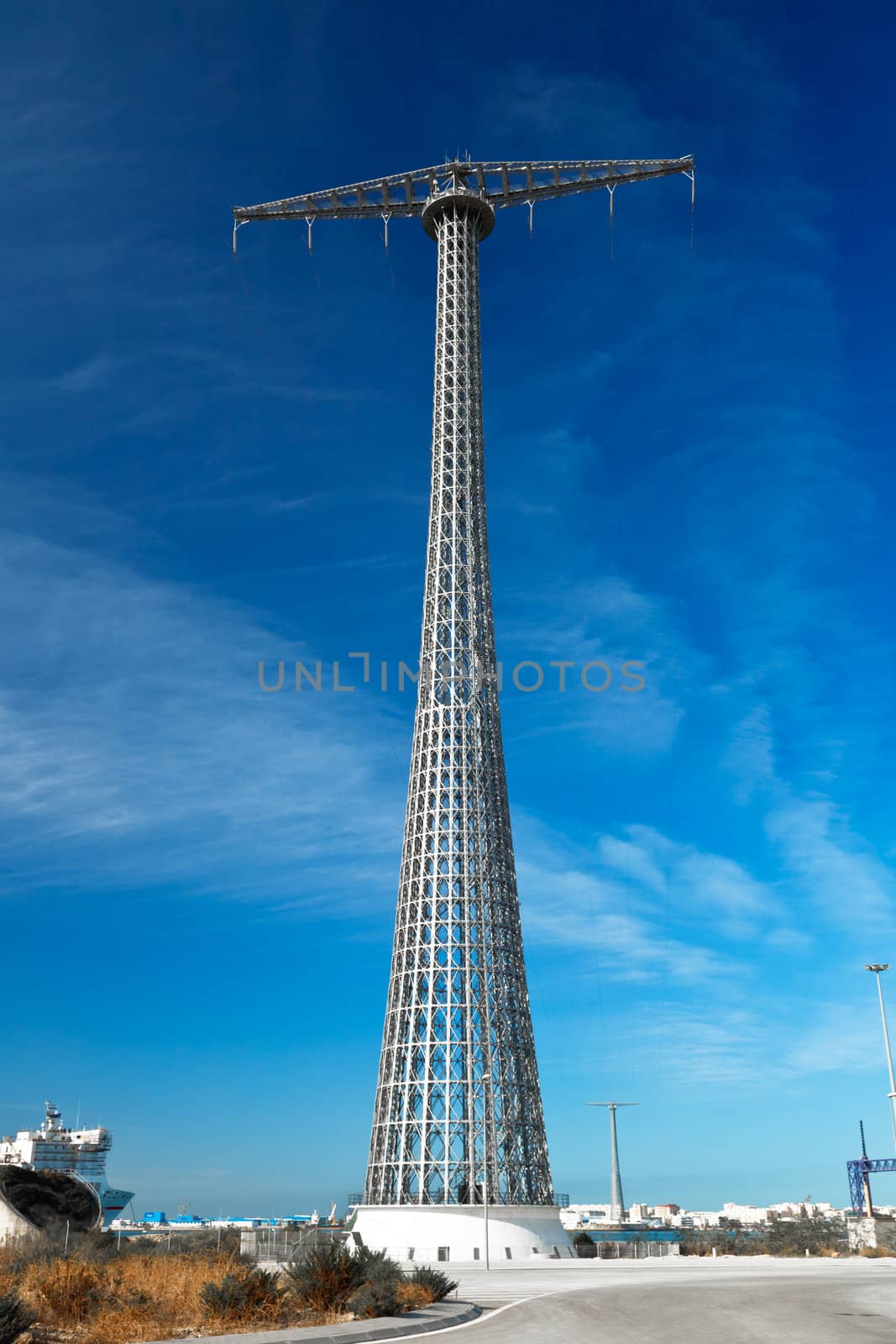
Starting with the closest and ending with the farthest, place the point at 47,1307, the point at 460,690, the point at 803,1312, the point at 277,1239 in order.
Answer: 1. the point at 47,1307
2. the point at 803,1312
3. the point at 277,1239
4. the point at 460,690

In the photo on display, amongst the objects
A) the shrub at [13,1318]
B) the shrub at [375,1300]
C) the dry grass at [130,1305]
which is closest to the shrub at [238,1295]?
the dry grass at [130,1305]

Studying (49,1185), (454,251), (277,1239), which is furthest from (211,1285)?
(454,251)

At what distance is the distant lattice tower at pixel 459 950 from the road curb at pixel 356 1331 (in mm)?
27525

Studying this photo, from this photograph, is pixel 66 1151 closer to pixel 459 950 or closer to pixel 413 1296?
pixel 459 950

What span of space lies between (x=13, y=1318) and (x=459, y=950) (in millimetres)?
37451

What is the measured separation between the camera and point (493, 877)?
51344 mm

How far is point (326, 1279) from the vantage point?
60.6ft

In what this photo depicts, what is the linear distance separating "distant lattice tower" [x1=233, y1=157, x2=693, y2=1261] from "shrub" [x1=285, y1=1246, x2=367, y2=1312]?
88.6 feet

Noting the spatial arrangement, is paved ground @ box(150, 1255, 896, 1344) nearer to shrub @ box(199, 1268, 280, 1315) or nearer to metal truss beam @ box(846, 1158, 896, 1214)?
shrub @ box(199, 1268, 280, 1315)

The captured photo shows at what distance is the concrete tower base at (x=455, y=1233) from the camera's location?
143ft

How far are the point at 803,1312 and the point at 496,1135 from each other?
91.1ft

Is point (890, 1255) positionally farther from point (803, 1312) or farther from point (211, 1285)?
point (211, 1285)

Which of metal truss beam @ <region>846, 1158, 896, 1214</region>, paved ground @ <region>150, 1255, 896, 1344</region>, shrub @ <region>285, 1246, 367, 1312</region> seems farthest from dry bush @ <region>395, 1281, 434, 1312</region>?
metal truss beam @ <region>846, 1158, 896, 1214</region>

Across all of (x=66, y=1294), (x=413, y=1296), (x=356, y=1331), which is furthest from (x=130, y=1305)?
(x=413, y=1296)
